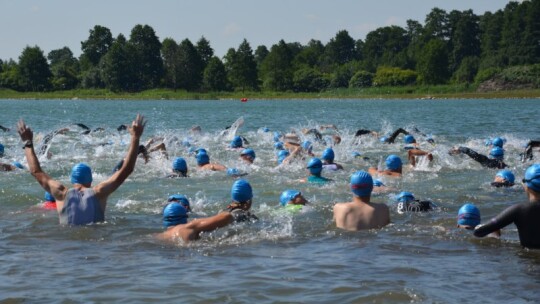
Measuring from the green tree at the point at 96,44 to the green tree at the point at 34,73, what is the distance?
16447 millimetres

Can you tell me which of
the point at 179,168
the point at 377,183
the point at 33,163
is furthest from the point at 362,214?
the point at 179,168

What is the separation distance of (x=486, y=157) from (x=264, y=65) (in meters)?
110

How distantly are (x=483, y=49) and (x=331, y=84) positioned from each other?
1205 inches

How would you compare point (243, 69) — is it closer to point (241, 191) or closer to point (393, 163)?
point (393, 163)

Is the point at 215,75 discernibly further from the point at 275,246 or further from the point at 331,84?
the point at 275,246

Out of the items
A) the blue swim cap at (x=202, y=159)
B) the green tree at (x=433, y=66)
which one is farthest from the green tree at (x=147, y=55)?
the blue swim cap at (x=202, y=159)

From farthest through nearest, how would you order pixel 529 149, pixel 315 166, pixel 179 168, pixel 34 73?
1. pixel 34 73
2. pixel 529 149
3. pixel 179 168
4. pixel 315 166

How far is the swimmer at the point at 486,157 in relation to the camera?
591 inches

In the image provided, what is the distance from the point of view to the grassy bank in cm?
8894

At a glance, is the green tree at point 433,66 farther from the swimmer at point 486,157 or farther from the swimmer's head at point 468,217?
the swimmer's head at point 468,217

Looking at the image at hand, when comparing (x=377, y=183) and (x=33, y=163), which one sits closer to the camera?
(x=33, y=163)

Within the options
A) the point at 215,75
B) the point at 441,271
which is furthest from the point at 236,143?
the point at 215,75

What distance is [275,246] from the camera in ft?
30.6

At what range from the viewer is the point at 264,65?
124m
